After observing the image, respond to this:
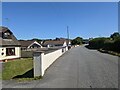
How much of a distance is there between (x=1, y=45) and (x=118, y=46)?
18.8 metres

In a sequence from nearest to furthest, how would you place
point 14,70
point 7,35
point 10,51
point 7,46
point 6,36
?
point 14,70
point 7,46
point 10,51
point 6,36
point 7,35

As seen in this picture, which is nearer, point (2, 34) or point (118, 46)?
point (2, 34)

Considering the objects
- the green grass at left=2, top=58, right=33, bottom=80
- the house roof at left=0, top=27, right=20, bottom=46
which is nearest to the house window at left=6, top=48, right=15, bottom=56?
the house roof at left=0, top=27, right=20, bottom=46

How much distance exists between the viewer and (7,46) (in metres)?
33.4

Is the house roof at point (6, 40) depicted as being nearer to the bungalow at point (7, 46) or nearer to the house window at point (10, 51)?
the bungalow at point (7, 46)

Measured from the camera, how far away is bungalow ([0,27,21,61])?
32.7 m

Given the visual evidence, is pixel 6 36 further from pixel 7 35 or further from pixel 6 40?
pixel 6 40

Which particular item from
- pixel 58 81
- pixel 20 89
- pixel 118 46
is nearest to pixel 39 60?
pixel 58 81

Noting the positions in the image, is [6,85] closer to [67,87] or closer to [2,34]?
[67,87]

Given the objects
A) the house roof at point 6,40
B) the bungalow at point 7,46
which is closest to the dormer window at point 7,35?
the bungalow at point 7,46

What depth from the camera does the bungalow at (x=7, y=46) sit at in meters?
32.7

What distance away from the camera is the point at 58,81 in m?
11.3

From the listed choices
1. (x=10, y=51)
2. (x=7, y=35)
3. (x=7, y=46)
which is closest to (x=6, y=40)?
(x=7, y=35)

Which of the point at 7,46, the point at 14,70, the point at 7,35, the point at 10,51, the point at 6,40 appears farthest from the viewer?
the point at 7,35
